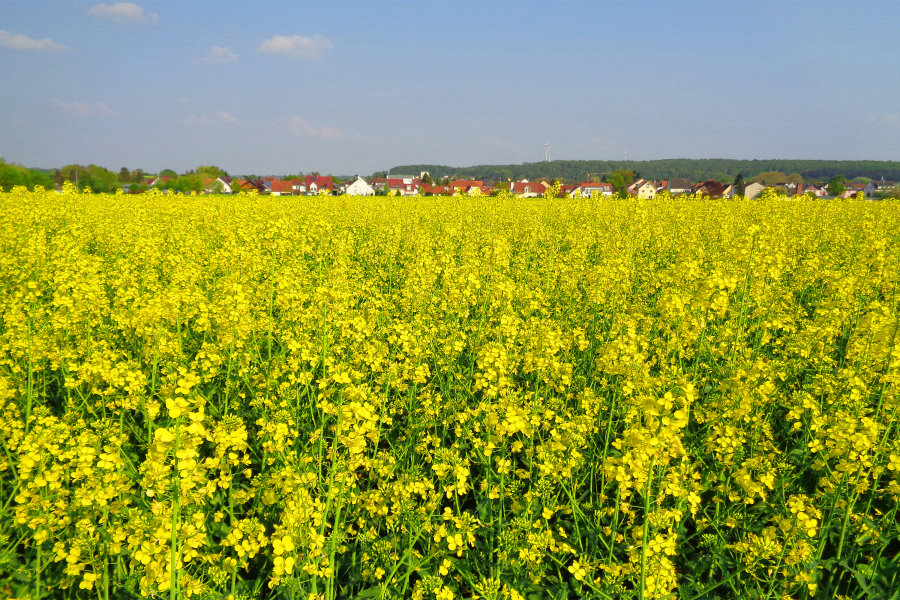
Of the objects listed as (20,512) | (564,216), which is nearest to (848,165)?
(564,216)

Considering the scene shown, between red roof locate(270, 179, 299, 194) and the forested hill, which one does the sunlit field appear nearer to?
red roof locate(270, 179, 299, 194)

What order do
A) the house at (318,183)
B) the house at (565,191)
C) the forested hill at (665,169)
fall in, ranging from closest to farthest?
the house at (565,191) → the house at (318,183) → the forested hill at (665,169)

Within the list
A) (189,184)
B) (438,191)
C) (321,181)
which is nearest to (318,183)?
(321,181)

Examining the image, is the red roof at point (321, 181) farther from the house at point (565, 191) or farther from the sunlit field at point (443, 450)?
the sunlit field at point (443, 450)

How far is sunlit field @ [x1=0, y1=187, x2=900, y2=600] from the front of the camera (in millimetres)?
2205

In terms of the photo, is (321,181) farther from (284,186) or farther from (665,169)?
(665,169)

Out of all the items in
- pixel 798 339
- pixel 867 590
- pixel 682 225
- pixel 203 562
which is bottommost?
pixel 867 590

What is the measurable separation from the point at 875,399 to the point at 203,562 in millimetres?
4727

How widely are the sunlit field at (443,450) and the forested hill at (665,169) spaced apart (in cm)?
10174

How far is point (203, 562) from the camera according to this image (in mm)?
2426

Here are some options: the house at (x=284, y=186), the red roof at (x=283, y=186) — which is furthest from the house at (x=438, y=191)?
the red roof at (x=283, y=186)

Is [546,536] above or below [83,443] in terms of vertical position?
below

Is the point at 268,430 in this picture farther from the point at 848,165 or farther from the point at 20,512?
the point at 848,165

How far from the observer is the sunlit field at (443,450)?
2.21 meters
